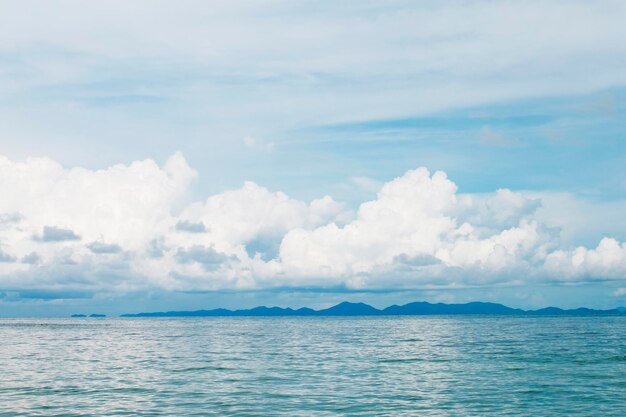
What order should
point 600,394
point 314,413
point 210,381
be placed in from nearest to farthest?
1. point 314,413
2. point 600,394
3. point 210,381

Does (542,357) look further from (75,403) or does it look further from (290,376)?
(75,403)

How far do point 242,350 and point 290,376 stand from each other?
42433mm

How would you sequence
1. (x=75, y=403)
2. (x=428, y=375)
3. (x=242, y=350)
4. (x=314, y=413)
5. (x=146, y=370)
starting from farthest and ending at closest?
(x=242, y=350), (x=146, y=370), (x=428, y=375), (x=75, y=403), (x=314, y=413)

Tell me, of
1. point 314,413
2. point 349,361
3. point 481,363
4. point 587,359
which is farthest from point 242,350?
point 314,413

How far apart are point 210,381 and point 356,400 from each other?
18391 mm

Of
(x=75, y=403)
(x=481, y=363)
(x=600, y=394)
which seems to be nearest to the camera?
(x=75, y=403)

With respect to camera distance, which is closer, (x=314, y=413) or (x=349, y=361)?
(x=314, y=413)

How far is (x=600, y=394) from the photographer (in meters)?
55.9

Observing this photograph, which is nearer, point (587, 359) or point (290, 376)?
point (290, 376)

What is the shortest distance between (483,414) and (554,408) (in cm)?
636

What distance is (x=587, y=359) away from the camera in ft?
286

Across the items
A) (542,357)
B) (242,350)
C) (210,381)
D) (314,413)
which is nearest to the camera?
(314,413)

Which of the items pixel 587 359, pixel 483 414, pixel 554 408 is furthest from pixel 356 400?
pixel 587 359

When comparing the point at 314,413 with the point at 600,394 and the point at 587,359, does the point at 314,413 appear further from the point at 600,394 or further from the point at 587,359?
the point at 587,359
